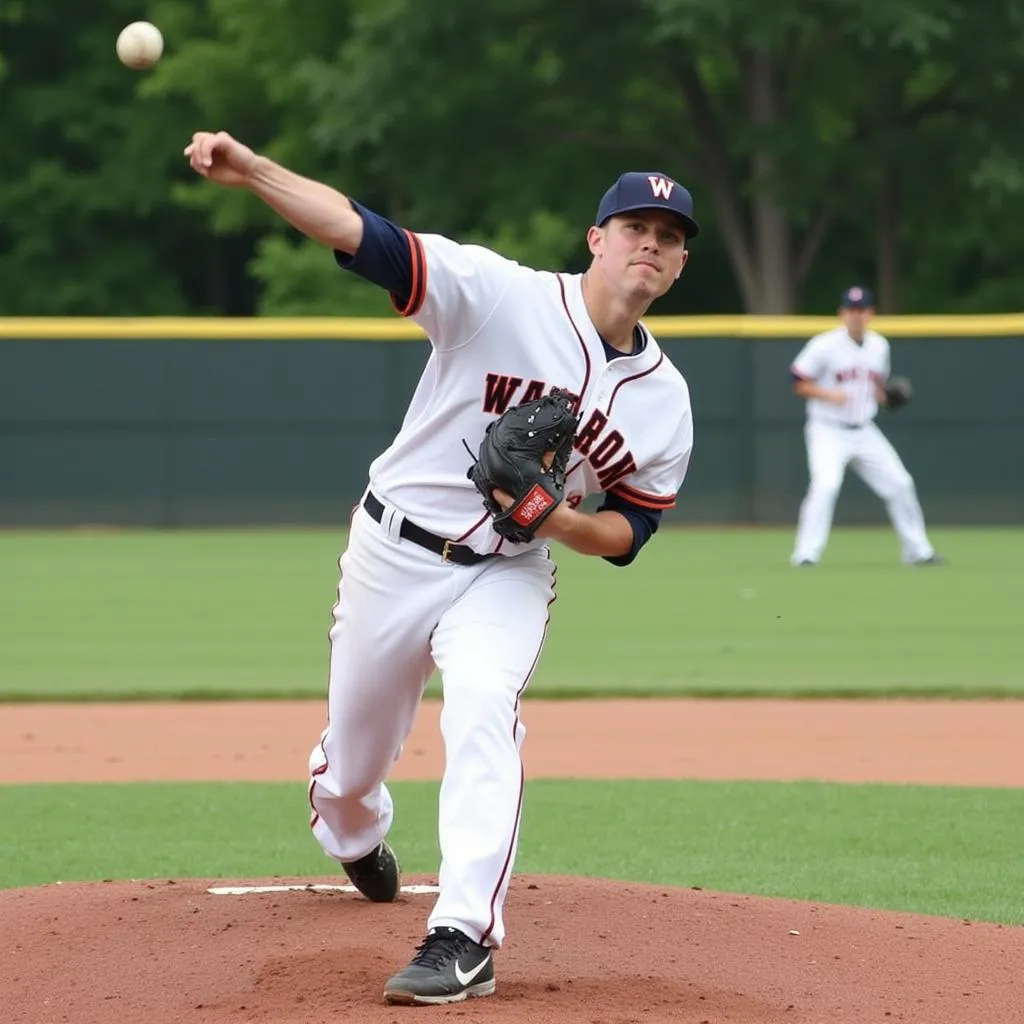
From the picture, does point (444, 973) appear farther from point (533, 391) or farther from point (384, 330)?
point (384, 330)

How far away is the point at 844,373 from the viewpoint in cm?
1522

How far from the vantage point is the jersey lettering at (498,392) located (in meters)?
4.55

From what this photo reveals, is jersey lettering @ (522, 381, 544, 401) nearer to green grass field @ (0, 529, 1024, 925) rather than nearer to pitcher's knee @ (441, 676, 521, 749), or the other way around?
pitcher's knee @ (441, 676, 521, 749)

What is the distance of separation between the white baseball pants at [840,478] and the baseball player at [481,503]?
1012cm

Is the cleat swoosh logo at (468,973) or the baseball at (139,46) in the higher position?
the baseball at (139,46)

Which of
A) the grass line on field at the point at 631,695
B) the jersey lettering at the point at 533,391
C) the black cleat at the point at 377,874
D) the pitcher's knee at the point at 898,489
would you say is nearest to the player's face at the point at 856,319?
the pitcher's knee at the point at 898,489

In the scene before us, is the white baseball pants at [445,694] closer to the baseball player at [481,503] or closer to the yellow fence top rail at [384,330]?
the baseball player at [481,503]

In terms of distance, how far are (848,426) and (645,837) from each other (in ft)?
30.0

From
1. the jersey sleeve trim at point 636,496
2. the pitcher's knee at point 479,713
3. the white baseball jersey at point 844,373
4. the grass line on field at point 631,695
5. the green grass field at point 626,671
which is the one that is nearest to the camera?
the pitcher's knee at point 479,713

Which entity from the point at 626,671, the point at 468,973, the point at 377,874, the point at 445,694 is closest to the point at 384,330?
the point at 626,671

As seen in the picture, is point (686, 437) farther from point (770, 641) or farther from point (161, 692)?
point (770, 641)

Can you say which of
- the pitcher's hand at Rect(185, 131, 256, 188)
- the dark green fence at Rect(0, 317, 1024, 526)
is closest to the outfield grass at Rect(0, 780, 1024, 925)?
the pitcher's hand at Rect(185, 131, 256, 188)

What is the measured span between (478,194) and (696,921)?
1021 inches

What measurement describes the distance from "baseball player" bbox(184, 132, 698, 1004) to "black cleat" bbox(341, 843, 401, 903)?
0.17 metres
